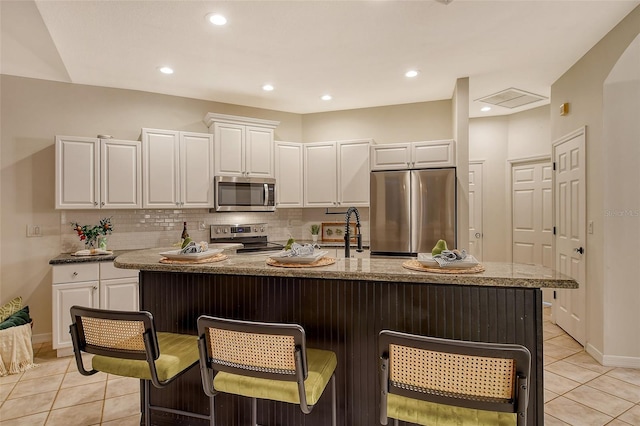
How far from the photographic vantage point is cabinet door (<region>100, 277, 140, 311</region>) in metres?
3.46

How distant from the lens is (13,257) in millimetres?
3598

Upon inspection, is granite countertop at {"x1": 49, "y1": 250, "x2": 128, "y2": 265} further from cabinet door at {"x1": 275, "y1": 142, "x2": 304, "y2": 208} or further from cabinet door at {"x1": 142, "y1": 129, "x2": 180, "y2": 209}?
cabinet door at {"x1": 275, "y1": 142, "x2": 304, "y2": 208}

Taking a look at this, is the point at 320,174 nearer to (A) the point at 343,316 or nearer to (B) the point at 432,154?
(B) the point at 432,154

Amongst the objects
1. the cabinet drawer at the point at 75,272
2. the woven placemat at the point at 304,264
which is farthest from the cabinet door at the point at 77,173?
the woven placemat at the point at 304,264

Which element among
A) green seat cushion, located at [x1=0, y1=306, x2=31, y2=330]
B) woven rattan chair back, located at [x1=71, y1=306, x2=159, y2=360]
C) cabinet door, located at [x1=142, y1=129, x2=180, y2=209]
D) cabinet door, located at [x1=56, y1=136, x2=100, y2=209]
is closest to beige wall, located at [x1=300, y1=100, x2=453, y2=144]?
cabinet door, located at [x1=142, y1=129, x2=180, y2=209]

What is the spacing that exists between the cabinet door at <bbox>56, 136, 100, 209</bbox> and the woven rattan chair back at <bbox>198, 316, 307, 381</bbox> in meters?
2.97

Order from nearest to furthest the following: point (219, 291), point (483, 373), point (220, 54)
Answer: point (483, 373), point (219, 291), point (220, 54)

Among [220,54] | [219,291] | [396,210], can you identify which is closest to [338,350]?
[219,291]

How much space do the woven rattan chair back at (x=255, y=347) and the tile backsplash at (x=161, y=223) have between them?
124 inches

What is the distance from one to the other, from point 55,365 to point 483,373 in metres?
3.70

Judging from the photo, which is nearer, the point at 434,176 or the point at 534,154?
the point at 434,176

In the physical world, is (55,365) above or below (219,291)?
below

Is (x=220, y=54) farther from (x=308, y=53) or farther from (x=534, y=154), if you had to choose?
(x=534, y=154)

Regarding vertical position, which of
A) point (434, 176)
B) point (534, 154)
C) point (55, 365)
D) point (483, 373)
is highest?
point (534, 154)
